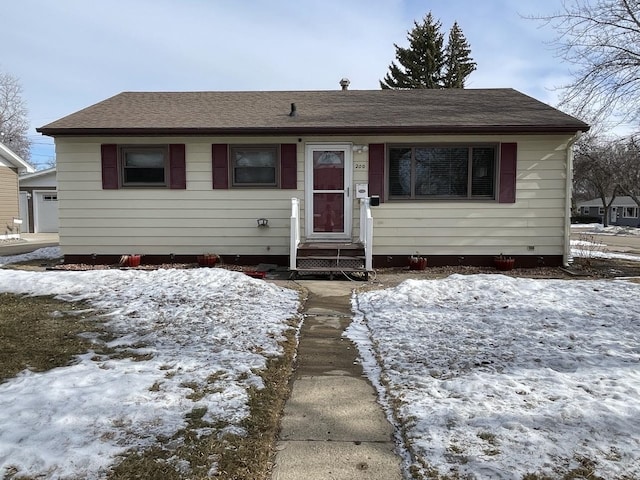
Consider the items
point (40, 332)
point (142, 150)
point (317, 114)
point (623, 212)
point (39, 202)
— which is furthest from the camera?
point (623, 212)

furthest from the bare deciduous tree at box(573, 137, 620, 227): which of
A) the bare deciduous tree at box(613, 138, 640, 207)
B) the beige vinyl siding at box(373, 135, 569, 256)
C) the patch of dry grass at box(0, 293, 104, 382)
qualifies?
the patch of dry grass at box(0, 293, 104, 382)

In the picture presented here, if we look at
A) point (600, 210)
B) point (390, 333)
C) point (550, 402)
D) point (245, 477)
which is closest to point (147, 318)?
point (390, 333)

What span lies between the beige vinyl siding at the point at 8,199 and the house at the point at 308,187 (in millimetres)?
12570

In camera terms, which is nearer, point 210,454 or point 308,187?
point 210,454

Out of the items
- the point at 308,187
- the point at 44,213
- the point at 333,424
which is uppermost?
the point at 308,187

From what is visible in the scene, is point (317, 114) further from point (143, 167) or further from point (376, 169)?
point (143, 167)

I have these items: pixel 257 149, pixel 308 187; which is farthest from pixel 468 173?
pixel 257 149

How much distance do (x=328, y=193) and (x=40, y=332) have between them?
6.06m

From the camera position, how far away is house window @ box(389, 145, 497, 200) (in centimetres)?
922

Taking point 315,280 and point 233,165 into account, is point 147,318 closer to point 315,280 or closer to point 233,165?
point 315,280

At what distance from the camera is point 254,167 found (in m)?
9.41

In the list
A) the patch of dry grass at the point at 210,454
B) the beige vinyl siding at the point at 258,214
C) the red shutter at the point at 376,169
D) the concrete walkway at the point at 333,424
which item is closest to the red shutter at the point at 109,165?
the beige vinyl siding at the point at 258,214

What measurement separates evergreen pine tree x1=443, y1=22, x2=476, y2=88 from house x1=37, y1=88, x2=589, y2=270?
27691 millimetres

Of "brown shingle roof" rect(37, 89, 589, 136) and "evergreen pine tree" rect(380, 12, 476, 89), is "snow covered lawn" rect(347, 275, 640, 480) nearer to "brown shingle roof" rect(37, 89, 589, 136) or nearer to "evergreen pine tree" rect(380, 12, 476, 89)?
"brown shingle roof" rect(37, 89, 589, 136)
